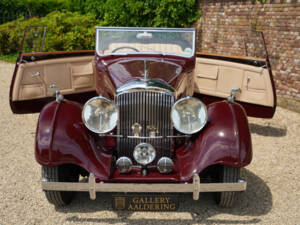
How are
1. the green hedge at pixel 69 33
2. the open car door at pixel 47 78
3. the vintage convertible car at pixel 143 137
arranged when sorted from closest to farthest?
the vintage convertible car at pixel 143 137 < the open car door at pixel 47 78 < the green hedge at pixel 69 33

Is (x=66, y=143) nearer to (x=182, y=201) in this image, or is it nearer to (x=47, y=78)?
(x=182, y=201)

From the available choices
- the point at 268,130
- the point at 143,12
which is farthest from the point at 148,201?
the point at 143,12

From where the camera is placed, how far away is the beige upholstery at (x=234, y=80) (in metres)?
4.62

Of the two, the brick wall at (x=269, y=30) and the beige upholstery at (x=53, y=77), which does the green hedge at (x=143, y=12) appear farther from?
the beige upholstery at (x=53, y=77)

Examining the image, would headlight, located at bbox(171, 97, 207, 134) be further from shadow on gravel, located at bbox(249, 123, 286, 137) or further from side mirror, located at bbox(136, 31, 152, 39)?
shadow on gravel, located at bbox(249, 123, 286, 137)

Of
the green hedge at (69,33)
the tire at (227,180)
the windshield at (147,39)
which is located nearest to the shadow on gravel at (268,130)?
the windshield at (147,39)

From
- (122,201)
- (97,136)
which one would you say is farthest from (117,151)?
(122,201)

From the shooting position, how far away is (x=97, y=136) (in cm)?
323

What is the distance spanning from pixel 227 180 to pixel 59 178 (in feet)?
4.96

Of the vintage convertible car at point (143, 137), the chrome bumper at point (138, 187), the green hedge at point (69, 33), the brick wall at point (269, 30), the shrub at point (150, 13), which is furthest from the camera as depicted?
the green hedge at point (69, 33)

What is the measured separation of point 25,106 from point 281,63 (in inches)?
199

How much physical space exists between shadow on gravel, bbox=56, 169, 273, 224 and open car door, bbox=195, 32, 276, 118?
5.20ft

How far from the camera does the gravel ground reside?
2.98 metres

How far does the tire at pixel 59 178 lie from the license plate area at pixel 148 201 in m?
0.53
